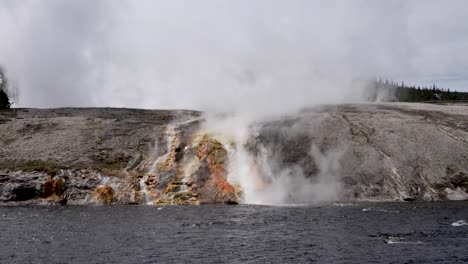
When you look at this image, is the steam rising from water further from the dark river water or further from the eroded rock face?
the eroded rock face

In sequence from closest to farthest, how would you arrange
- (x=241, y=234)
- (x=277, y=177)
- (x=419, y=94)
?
1. (x=241, y=234)
2. (x=277, y=177)
3. (x=419, y=94)

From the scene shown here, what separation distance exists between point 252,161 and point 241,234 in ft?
80.9

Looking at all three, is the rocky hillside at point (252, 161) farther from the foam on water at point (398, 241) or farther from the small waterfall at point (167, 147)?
the foam on water at point (398, 241)

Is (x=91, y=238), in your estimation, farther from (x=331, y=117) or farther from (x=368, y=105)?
(x=368, y=105)

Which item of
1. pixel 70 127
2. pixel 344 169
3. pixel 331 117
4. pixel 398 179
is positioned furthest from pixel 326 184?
pixel 70 127

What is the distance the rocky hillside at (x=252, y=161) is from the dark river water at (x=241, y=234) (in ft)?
18.5

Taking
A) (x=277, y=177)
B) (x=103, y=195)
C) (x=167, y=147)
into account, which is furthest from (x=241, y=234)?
(x=167, y=147)

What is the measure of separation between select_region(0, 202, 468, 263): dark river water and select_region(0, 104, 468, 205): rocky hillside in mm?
5627

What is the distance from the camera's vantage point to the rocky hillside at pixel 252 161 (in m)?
57.4

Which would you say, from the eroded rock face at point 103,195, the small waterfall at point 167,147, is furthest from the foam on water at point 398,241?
the small waterfall at point 167,147

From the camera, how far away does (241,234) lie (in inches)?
1500

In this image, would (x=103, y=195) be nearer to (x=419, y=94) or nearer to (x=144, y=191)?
(x=144, y=191)

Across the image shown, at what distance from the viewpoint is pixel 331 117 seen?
71.3 m

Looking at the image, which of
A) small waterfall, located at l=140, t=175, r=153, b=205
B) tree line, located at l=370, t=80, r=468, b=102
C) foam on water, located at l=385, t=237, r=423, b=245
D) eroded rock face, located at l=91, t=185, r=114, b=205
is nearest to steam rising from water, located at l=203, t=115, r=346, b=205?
small waterfall, located at l=140, t=175, r=153, b=205
